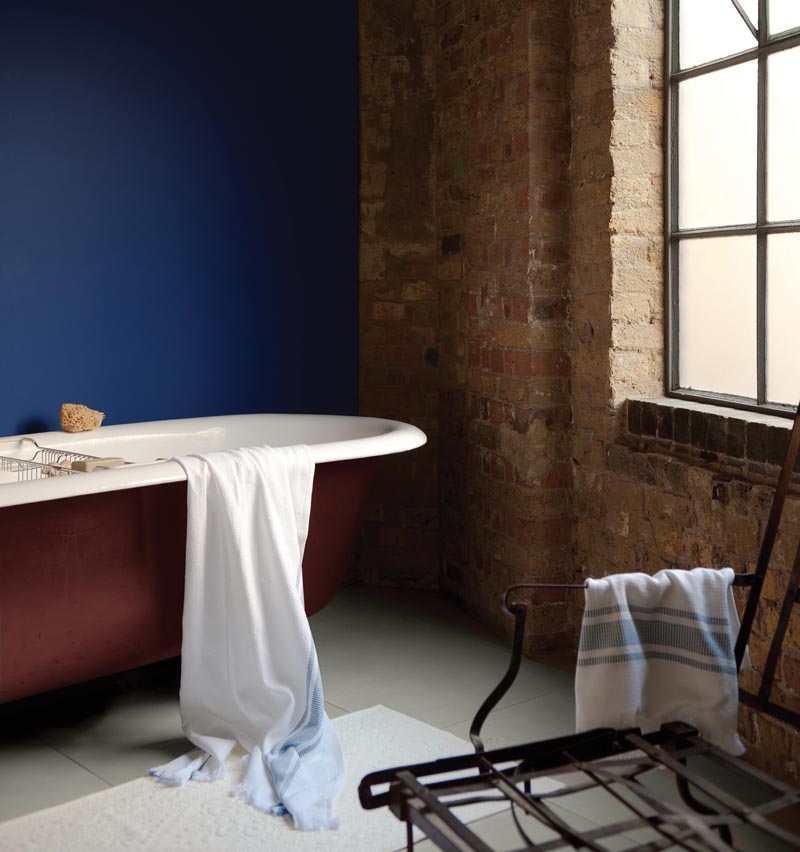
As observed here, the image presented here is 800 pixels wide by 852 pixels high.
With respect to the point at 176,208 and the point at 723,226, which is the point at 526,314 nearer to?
the point at 723,226

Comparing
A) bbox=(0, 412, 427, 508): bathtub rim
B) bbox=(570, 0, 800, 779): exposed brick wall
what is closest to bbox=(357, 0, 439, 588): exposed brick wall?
bbox=(0, 412, 427, 508): bathtub rim

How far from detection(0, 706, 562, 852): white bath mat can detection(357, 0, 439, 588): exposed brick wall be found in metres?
1.48

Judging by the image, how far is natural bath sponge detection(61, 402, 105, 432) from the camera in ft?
10.2

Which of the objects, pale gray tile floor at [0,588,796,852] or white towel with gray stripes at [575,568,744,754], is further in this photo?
pale gray tile floor at [0,588,796,852]

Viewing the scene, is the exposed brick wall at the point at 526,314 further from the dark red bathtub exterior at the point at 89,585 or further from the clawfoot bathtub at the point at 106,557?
the dark red bathtub exterior at the point at 89,585

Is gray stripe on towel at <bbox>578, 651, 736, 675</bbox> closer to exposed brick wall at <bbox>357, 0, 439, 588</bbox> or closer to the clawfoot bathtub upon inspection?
the clawfoot bathtub

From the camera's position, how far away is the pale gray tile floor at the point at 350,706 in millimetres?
2332

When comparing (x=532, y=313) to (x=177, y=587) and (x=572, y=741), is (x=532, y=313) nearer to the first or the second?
(x=177, y=587)

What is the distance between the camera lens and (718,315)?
2664 millimetres

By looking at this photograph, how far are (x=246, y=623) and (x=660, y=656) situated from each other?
1.07 meters

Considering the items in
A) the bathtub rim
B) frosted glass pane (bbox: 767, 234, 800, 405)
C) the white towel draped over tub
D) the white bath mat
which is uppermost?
frosted glass pane (bbox: 767, 234, 800, 405)

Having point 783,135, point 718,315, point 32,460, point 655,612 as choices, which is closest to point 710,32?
point 783,135

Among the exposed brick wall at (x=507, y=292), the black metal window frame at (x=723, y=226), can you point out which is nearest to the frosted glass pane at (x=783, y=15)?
the black metal window frame at (x=723, y=226)

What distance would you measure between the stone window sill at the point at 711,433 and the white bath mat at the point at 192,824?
836 mm
